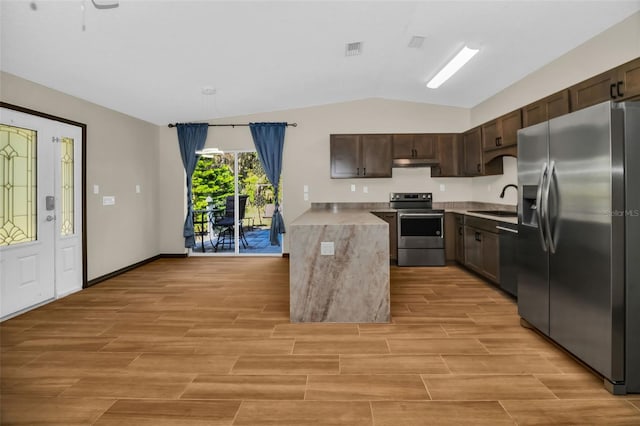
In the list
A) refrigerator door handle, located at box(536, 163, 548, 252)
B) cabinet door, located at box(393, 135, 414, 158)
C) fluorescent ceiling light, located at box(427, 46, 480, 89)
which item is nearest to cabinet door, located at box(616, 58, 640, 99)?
refrigerator door handle, located at box(536, 163, 548, 252)

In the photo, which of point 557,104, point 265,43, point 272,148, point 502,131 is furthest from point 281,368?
point 272,148

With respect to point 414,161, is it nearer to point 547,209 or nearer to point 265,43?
point 265,43

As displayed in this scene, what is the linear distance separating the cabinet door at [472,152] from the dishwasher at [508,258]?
155cm

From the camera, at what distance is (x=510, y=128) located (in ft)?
14.0

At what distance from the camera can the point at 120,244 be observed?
5.07 meters

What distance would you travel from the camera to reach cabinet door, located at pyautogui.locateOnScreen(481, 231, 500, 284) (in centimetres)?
405

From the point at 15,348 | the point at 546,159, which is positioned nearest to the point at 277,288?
the point at 15,348

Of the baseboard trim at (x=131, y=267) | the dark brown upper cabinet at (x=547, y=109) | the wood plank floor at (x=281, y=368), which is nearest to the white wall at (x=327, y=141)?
the baseboard trim at (x=131, y=267)

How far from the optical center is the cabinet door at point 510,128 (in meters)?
4.09

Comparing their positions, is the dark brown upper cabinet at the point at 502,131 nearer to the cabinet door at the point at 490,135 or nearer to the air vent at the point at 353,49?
the cabinet door at the point at 490,135

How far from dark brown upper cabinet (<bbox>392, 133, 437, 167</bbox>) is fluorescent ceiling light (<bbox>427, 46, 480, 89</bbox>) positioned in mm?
1309

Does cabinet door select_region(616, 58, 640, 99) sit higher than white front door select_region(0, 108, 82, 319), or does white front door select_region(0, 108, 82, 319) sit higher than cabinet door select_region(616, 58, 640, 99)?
cabinet door select_region(616, 58, 640, 99)

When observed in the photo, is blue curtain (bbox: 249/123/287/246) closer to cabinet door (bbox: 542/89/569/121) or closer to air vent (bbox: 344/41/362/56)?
air vent (bbox: 344/41/362/56)

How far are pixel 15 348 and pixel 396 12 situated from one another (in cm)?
418
